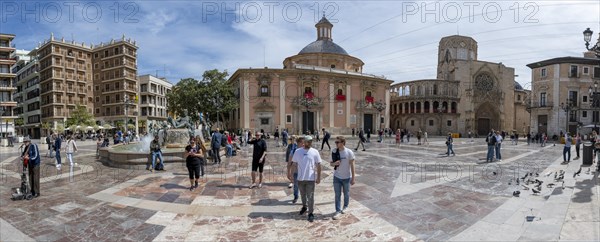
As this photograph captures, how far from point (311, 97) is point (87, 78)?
151ft

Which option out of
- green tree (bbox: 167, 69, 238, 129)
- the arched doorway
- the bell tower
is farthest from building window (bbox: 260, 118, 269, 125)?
the arched doorway

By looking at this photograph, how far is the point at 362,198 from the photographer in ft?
21.1

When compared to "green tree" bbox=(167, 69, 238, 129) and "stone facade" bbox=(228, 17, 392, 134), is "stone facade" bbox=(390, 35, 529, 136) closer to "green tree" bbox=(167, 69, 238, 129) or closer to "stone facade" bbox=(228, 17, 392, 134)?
"stone facade" bbox=(228, 17, 392, 134)

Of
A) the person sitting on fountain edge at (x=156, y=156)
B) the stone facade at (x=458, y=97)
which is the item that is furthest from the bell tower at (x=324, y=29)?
the person sitting on fountain edge at (x=156, y=156)

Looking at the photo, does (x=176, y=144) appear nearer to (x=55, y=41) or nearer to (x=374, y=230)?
(x=374, y=230)

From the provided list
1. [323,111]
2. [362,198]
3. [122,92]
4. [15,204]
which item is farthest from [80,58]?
[362,198]

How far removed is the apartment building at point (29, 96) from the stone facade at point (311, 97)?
41498 mm

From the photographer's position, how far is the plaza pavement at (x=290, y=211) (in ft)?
14.6

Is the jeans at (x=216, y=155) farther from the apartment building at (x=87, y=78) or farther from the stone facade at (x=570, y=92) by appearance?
the stone facade at (x=570, y=92)

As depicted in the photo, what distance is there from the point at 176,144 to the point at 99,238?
10.7 meters

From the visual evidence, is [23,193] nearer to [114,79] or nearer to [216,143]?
[216,143]

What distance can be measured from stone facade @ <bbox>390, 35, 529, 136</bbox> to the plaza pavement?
41856 millimetres

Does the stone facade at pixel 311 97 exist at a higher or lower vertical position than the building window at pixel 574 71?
lower

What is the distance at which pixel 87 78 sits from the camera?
182 feet
